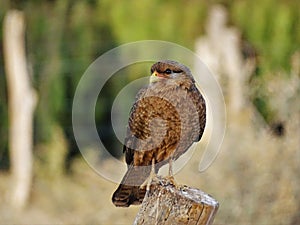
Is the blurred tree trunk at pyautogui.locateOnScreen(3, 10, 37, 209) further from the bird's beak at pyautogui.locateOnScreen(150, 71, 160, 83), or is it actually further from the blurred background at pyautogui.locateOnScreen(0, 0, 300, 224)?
the bird's beak at pyautogui.locateOnScreen(150, 71, 160, 83)

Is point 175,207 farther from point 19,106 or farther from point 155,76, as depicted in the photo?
point 19,106

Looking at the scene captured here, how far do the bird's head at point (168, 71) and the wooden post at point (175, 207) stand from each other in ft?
0.85

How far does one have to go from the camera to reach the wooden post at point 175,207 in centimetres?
172

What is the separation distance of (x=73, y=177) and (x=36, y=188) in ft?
1.01

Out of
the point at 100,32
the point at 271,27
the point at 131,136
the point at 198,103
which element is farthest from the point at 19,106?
the point at 198,103


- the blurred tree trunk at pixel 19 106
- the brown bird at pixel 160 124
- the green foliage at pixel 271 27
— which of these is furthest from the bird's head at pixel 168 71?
the green foliage at pixel 271 27

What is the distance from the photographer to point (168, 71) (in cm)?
170

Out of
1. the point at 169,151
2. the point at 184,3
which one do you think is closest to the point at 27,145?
the point at 184,3

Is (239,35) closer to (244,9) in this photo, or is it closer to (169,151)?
(244,9)

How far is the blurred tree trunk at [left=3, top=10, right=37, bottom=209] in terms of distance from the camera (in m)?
5.79

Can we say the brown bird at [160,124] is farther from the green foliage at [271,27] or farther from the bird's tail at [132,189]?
the green foliage at [271,27]

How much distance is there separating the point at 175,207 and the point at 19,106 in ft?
13.8

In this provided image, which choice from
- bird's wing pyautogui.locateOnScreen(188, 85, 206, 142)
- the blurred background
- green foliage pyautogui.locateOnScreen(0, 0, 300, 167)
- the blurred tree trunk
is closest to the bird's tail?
bird's wing pyautogui.locateOnScreen(188, 85, 206, 142)

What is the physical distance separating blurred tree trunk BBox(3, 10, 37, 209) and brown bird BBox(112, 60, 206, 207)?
156 inches
